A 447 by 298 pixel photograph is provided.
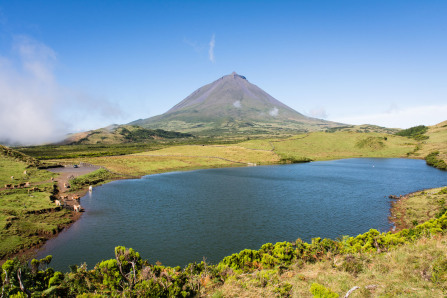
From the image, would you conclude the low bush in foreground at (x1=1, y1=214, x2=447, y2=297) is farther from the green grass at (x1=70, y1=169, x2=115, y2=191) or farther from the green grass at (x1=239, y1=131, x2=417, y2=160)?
the green grass at (x1=239, y1=131, x2=417, y2=160)

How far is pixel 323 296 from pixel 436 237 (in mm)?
17065

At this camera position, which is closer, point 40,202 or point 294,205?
point 40,202

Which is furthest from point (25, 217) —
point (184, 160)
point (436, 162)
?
point (436, 162)

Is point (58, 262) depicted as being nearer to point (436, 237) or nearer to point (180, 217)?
point (180, 217)

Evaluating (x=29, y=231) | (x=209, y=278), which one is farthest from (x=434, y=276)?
(x=29, y=231)

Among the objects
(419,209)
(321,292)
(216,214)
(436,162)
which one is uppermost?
(321,292)

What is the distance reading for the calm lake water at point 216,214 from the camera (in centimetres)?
3350


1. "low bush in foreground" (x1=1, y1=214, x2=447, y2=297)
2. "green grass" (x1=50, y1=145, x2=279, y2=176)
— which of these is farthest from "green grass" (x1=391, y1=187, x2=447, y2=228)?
"green grass" (x1=50, y1=145, x2=279, y2=176)

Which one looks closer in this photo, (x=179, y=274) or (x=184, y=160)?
(x=179, y=274)

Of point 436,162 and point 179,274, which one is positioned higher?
point 436,162

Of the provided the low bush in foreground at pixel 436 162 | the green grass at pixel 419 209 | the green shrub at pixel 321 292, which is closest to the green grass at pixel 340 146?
the low bush in foreground at pixel 436 162

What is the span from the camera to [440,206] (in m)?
41.8

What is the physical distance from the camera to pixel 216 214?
4775cm

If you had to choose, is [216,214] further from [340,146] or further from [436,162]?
[340,146]
